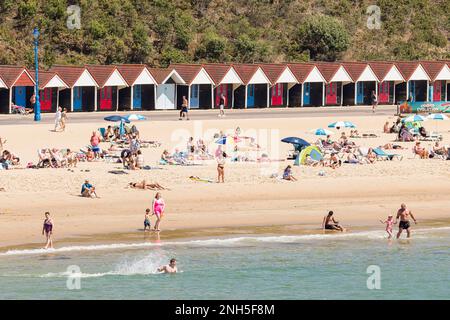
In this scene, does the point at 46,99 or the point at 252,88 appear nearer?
the point at 46,99

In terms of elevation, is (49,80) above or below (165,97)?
above

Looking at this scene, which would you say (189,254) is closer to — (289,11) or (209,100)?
(209,100)

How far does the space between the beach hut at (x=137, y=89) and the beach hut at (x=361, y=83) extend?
476 inches

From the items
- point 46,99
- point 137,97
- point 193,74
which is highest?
point 193,74

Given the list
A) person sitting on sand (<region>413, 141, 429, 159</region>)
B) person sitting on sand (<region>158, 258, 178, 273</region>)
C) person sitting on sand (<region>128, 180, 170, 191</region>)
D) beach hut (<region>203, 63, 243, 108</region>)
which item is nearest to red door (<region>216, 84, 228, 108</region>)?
beach hut (<region>203, 63, 243, 108</region>)

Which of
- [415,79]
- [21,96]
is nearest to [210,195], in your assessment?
[21,96]

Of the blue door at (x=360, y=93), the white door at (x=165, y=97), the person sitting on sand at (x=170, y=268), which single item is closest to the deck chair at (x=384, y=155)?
the person sitting on sand at (x=170, y=268)

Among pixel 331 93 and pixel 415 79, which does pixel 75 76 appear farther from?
pixel 415 79

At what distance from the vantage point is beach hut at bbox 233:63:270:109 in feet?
232

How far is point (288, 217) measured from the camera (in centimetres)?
3959

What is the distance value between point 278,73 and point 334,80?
3761 millimetres

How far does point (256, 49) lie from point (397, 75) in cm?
1032

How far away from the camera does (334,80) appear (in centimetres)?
7319

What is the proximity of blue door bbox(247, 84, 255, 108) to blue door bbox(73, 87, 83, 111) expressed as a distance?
33.4 ft
